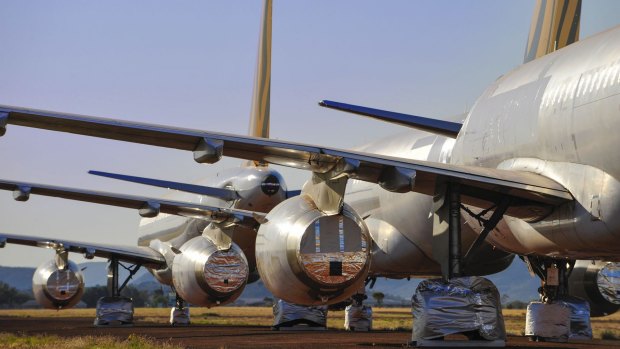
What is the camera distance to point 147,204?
25750 millimetres

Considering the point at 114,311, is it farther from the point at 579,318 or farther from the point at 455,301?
the point at 455,301

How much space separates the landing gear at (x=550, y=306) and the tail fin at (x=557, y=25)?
402cm

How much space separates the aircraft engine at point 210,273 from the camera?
85.0ft

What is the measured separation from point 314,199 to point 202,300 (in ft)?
38.6

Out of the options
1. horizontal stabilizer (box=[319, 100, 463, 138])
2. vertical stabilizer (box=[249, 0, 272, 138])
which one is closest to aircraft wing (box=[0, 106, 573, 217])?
horizontal stabilizer (box=[319, 100, 463, 138])

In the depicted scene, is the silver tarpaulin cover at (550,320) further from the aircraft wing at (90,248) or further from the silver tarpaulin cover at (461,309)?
the aircraft wing at (90,248)

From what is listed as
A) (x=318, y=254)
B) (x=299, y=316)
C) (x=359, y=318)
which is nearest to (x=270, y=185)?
(x=359, y=318)

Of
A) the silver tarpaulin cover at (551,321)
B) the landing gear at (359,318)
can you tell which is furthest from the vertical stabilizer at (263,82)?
the silver tarpaulin cover at (551,321)

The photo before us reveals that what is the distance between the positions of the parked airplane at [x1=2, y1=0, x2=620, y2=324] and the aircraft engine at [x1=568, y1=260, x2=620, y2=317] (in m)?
7.77

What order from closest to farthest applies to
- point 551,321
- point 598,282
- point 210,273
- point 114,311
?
point 551,321, point 598,282, point 210,273, point 114,311

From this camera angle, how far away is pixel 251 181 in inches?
1298

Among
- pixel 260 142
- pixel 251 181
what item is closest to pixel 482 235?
pixel 260 142

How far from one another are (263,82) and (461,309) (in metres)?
24.5

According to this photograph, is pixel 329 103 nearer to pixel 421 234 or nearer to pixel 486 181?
pixel 486 181
